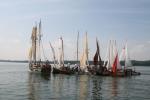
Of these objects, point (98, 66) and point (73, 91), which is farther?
point (98, 66)

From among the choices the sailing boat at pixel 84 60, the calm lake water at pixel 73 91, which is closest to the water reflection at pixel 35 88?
the calm lake water at pixel 73 91

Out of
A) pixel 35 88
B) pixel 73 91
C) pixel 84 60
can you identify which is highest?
pixel 84 60

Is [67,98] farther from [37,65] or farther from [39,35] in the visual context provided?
[39,35]

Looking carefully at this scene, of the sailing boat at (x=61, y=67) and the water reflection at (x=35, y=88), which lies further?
the sailing boat at (x=61, y=67)

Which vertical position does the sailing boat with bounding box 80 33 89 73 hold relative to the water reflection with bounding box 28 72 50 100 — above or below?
above

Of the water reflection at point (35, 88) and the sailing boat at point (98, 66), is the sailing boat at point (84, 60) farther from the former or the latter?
the water reflection at point (35, 88)

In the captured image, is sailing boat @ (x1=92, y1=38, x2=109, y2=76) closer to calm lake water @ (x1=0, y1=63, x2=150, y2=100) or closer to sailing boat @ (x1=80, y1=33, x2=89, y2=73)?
sailing boat @ (x1=80, y1=33, x2=89, y2=73)

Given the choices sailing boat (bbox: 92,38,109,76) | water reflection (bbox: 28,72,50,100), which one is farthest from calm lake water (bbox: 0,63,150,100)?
sailing boat (bbox: 92,38,109,76)

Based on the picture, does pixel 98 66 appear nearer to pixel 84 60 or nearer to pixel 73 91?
pixel 84 60

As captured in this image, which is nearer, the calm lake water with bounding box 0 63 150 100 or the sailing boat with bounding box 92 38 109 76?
the calm lake water with bounding box 0 63 150 100

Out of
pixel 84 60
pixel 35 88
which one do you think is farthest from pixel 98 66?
pixel 35 88

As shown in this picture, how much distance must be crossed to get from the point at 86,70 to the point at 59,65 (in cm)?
1112

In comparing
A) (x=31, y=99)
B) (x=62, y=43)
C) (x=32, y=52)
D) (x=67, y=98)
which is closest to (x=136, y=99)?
(x=67, y=98)

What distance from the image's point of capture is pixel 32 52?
435 feet
